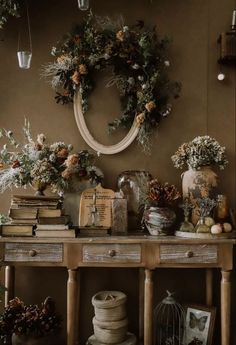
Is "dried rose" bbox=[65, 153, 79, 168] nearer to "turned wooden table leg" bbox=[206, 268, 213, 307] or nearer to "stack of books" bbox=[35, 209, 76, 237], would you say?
"stack of books" bbox=[35, 209, 76, 237]

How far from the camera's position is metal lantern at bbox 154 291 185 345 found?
3152 mm

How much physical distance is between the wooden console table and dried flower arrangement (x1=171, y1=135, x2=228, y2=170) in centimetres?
59

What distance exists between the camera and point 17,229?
9.71 feet

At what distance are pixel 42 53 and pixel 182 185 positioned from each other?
4.79 feet

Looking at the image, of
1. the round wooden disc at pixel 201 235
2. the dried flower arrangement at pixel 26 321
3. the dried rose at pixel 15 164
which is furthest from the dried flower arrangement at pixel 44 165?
the dried flower arrangement at pixel 26 321

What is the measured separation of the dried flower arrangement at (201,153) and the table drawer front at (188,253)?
1.96 feet

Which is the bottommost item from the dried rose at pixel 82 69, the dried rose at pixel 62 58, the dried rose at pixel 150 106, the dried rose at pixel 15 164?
the dried rose at pixel 15 164

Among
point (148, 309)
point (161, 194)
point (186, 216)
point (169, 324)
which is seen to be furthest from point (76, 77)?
point (169, 324)

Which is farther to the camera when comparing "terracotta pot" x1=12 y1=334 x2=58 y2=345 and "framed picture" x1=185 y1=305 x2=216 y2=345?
"framed picture" x1=185 y1=305 x2=216 y2=345

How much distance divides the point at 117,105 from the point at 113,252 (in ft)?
3.77

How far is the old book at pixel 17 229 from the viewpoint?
2.96m

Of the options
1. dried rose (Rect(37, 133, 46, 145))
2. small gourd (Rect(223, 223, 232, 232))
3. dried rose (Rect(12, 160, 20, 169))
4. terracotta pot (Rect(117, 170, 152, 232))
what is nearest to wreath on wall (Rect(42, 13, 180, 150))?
terracotta pot (Rect(117, 170, 152, 232))

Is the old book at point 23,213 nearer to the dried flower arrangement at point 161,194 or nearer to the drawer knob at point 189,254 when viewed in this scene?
the dried flower arrangement at point 161,194

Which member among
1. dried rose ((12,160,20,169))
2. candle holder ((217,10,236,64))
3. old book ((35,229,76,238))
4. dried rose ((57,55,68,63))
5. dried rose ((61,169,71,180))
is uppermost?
candle holder ((217,10,236,64))
